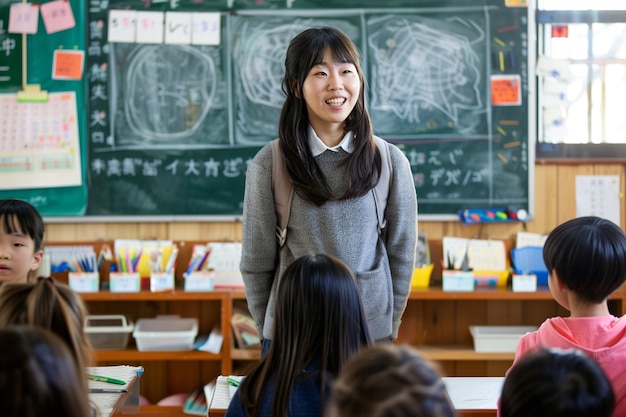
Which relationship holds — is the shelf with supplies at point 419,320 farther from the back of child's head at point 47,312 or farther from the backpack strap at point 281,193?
the back of child's head at point 47,312

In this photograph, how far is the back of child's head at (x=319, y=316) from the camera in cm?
146

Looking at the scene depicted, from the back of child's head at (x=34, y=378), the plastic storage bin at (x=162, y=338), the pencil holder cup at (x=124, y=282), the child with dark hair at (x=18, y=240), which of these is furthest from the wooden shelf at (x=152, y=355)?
the back of child's head at (x=34, y=378)

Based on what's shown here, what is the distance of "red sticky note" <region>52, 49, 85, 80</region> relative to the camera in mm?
3549

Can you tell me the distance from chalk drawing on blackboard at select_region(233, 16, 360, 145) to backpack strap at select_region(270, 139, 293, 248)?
1571 mm

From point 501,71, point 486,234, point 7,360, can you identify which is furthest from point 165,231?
point 7,360

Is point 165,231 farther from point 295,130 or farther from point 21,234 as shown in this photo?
point 295,130

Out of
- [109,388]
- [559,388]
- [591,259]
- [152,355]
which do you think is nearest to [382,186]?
[591,259]

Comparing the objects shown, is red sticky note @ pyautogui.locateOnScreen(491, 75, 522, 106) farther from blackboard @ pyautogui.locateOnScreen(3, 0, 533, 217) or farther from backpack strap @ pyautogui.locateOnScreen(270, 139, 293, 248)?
backpack strap @ pyautogui.locateOnScreen(270, 139, 293, 248)

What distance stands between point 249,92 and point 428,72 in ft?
2.83

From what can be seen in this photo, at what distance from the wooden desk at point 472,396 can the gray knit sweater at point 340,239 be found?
0.23 meters

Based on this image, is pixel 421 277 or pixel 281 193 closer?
pixel 281 193

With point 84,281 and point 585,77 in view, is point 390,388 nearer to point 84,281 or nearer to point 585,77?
point 84,281

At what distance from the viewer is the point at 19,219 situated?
2344mm

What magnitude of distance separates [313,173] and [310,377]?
679 millimetres
